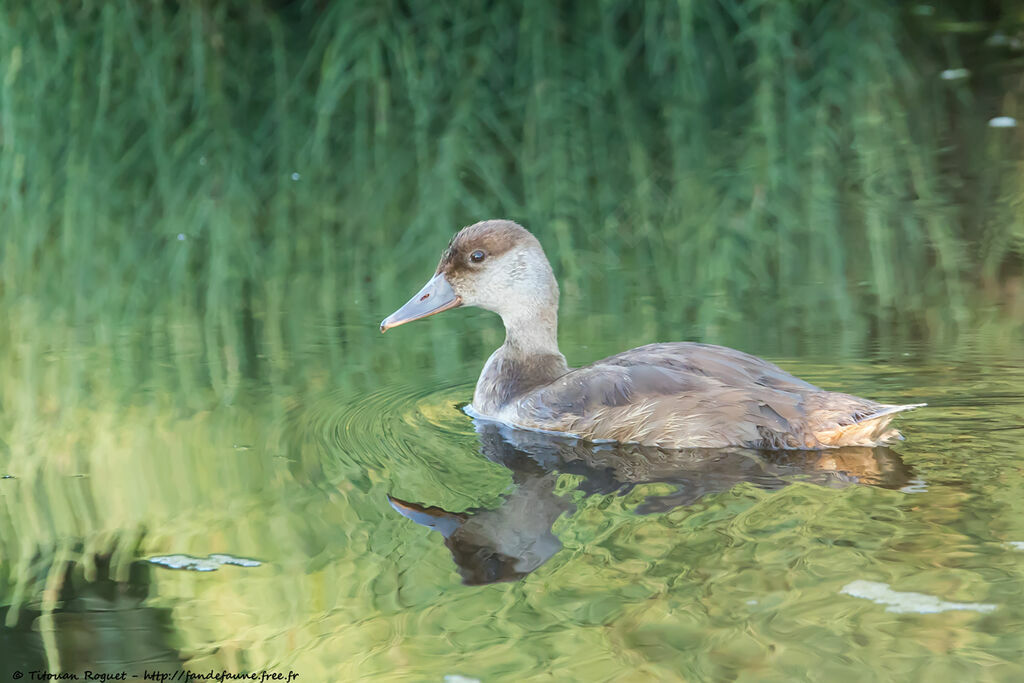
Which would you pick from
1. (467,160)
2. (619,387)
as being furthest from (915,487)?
(467,160)

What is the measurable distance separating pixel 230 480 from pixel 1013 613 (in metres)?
2.71

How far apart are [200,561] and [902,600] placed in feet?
6.88

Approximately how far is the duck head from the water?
35cm

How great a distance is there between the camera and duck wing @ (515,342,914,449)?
5121mm

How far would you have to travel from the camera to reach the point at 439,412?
5.91 metres

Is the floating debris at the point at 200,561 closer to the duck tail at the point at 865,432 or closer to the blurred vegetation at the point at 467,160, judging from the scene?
the duck tail at the point at 865,432

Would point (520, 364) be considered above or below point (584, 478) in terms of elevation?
above

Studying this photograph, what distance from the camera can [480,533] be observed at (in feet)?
14.7

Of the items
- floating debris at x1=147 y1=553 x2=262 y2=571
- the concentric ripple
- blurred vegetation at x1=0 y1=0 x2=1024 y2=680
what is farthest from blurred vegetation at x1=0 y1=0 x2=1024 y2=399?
floating debris at x1=147 y1=553 x2=262 y2=571

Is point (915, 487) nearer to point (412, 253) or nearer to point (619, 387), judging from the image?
point (619, 387)

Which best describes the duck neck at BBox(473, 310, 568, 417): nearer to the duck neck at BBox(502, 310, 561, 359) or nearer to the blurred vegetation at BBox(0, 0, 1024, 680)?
the duck neck at BBox(502, 310, 561, 359)

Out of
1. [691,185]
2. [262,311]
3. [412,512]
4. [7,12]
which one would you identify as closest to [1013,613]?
[412,512]

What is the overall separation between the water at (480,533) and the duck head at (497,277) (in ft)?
1.16

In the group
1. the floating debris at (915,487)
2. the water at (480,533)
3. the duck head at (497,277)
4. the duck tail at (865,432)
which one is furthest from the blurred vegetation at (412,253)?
the duck head at (497,277)
